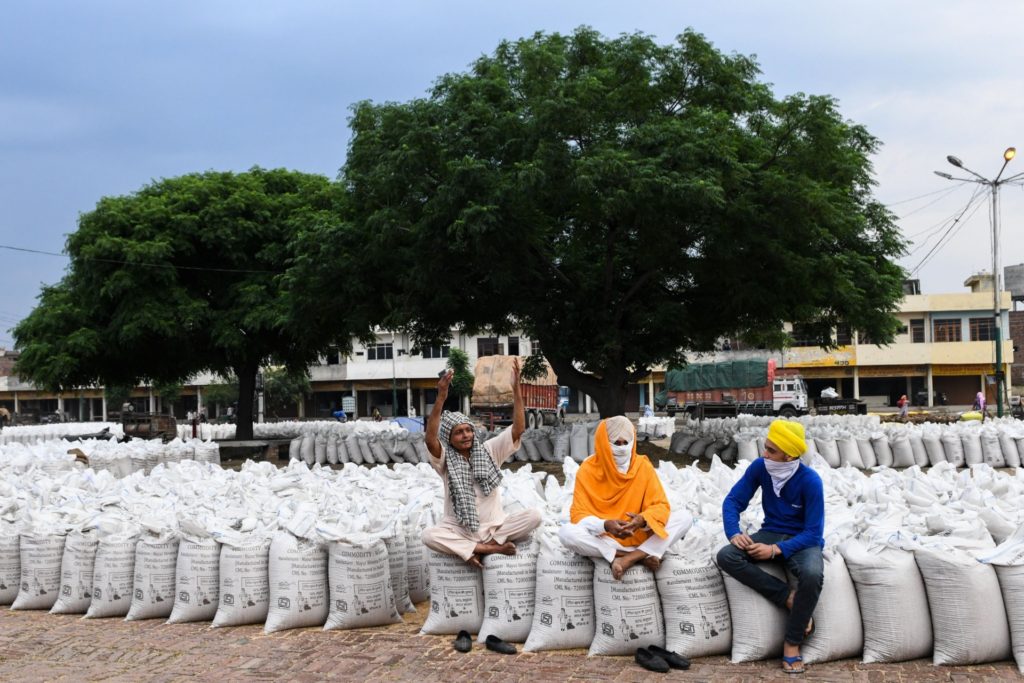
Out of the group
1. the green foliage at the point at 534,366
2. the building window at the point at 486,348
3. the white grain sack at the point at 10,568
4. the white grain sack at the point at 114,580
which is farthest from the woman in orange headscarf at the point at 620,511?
the building window at the point at 486,348

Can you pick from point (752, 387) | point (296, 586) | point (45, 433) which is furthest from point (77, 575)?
point (752, 387)

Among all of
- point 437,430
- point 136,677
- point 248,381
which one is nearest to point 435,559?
point 437,430

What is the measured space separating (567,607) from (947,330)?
48929mm

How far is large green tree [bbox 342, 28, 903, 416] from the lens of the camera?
13.0 meters

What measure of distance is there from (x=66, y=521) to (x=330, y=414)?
52.0 m

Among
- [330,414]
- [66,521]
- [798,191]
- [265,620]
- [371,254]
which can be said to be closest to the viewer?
[265,620]

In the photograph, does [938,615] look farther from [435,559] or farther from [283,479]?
[283,479]

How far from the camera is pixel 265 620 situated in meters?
5.62

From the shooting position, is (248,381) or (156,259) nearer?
(156,259)

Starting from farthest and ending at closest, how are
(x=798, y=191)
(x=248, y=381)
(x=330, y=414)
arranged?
(x=330, y=414), (x=248, y=381), (x=798, y=191)

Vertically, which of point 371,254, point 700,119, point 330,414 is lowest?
point 330,414

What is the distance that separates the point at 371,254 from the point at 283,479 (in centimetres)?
736

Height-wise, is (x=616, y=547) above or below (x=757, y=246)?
below

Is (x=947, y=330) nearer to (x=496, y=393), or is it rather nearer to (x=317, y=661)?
(x=496, y=393)
